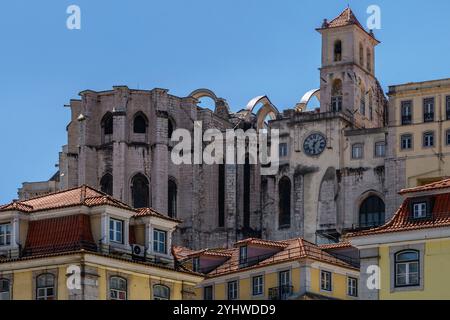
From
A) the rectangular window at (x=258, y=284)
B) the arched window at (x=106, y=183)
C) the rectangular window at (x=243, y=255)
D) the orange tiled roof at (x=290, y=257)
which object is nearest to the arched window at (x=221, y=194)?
the arched window at (x=106, y=183)

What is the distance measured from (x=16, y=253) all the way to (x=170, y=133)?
8031 centimetres

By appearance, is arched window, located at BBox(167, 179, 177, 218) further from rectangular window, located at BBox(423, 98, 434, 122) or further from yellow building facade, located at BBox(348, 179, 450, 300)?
yellow building facade, located at BBox(348, 179, 450, 300)

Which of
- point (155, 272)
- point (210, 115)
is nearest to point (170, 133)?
point (210, 115)

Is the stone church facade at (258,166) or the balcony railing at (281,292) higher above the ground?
the stone church facade at (258,166)

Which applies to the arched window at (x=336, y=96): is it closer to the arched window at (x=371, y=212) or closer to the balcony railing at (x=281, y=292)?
the arched window at (x=371, y=212)

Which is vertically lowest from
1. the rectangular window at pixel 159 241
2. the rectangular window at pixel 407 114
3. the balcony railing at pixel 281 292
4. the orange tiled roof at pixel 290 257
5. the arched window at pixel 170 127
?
the balcony railing at pixel 281 292

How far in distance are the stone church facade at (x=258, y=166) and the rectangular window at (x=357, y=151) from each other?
0.28 feet

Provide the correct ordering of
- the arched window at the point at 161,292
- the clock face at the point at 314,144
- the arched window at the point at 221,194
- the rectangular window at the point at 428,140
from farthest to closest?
1. the arched window at the point at 221,194
2. the clock face at the point at 314,144
3. the rectangular window at the point at 428,140
4. the arched window at the point at 161,292

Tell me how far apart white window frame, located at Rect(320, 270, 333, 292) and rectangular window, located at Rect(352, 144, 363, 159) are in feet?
178

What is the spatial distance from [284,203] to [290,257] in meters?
56.2

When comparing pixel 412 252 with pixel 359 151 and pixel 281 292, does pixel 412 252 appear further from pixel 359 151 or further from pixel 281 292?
pixel 359 151

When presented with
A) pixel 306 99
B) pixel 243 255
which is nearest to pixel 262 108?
pixel 306 99

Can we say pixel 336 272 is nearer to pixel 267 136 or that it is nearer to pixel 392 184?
pixel 392 184

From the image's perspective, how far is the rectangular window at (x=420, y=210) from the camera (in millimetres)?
80000
